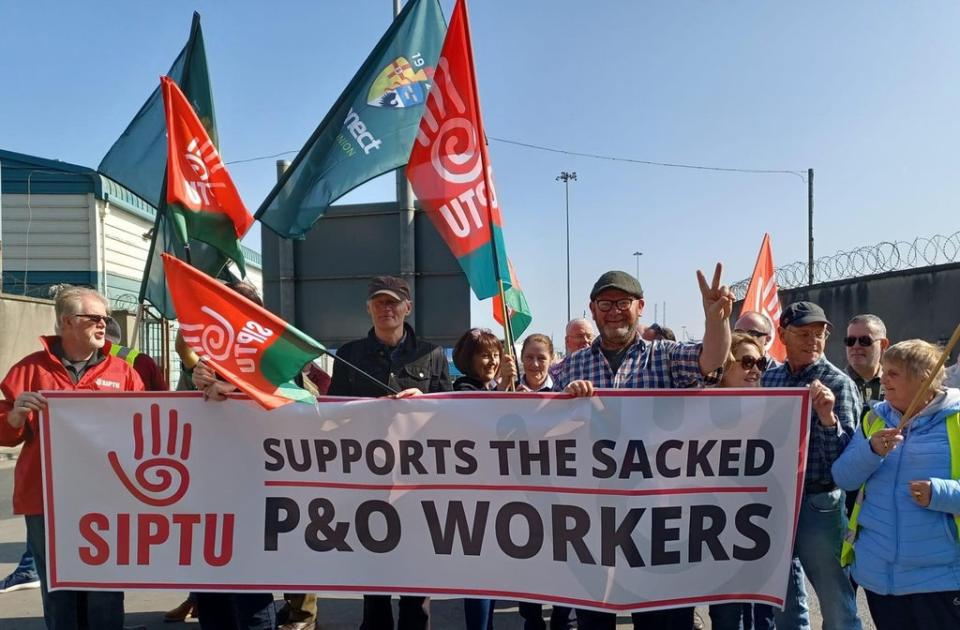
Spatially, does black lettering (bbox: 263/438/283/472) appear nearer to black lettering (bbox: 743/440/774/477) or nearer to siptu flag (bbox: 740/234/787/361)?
black lettering (bbox: 743/440/774/477)

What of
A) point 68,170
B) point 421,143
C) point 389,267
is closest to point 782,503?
point 421,143

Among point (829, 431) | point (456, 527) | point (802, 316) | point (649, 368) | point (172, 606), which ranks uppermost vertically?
point (802, 316)

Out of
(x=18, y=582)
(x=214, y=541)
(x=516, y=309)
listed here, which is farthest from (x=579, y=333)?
(x=18, y=582)

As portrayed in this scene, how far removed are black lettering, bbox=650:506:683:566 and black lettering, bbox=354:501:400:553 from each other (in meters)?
1.20

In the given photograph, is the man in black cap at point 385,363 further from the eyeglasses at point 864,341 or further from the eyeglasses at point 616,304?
the eyeglasses at point 864,341

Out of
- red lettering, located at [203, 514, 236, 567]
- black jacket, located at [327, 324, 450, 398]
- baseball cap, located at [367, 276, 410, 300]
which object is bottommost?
red lettering, located at [203, 514, 236, 567]

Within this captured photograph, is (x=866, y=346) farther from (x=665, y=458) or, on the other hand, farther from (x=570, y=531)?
(x=570, y=531)

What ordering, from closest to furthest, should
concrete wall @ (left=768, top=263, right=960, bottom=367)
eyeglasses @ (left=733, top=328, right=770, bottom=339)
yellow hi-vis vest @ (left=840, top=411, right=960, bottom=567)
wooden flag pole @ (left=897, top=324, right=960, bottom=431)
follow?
wooden flag pole @ (left=897, top=324, right=960, bottom=431) < yellow hi-vis vest @ (left=840, top=411, right=960, bottom=567) < eyeglasses @ (left=733, top=328, right=770, bottom=339) < concrete wall @ (left=768, top=263, right=960, bottom=367)

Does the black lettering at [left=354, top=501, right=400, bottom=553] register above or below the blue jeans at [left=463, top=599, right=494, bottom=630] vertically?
above

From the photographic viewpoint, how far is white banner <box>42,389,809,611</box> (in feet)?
9.57

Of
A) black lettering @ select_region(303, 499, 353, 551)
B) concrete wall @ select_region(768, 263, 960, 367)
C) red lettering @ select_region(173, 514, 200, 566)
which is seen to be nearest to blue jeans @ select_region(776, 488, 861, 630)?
black lettering @ select_region(303, 499, 353, 551)

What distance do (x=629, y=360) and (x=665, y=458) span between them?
48cm

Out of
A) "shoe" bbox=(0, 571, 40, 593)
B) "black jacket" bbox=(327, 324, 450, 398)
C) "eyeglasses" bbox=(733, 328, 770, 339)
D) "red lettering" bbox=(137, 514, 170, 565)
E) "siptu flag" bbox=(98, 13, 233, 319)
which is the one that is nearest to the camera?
"red lettering" bbox=(137, 514, 170, 565)

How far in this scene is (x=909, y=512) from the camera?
2.51 metres
